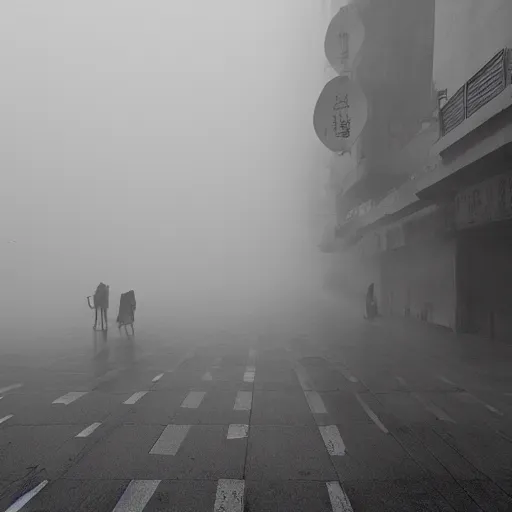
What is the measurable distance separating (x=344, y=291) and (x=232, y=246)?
147m

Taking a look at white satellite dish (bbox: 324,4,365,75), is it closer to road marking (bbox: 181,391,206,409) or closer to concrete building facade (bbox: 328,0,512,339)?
concrete building facade (bbox: 328,0,512,339)

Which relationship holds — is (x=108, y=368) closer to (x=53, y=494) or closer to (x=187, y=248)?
(x=53, y=494)

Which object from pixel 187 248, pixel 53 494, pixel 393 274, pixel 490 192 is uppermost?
pixel 187 248

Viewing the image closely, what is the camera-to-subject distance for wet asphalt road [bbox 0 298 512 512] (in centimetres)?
421

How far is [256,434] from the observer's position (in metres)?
6.00

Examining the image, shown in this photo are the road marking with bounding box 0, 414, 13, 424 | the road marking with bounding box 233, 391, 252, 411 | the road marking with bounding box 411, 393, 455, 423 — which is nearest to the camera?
the road marking with bounding box 0, 414, 13, 424

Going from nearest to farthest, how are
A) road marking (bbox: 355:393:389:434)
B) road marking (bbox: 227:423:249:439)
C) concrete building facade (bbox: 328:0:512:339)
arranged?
road marking (bbox: 227:423:249:439) → road marking (bbox: 355:393:389:434) → concrete building facade (bbox: 328:0:512:339)

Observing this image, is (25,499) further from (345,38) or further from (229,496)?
(345,38)

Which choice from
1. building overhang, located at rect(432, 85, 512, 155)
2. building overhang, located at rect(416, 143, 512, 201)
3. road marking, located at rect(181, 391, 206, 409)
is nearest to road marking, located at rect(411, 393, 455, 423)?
road marking, located at rect(181, 391, 206, 409)

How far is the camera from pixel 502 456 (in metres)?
5.23

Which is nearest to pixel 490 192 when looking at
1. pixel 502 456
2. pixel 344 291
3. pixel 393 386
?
pixel 393 386

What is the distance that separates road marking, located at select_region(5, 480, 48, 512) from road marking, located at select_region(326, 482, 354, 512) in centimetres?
253

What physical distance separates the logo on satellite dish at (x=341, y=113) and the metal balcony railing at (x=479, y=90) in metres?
11.6

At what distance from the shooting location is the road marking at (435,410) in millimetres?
6742
